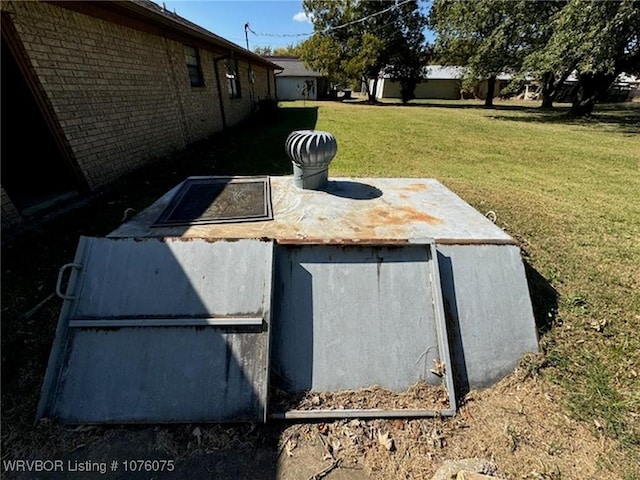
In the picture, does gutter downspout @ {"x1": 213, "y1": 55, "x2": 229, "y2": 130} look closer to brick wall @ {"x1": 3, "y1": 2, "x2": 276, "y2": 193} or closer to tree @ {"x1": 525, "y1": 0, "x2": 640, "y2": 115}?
brick wall @ {"x1": 3, "y1": 2, "x2": 276, "y2": 193}

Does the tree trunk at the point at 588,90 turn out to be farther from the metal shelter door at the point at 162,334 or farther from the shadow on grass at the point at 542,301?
the metal shelter door at the point at 162,334

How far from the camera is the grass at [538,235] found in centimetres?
213

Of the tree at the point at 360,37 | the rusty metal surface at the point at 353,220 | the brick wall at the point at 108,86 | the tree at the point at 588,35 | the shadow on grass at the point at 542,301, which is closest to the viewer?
the rusty metal surface at the point at 353,220

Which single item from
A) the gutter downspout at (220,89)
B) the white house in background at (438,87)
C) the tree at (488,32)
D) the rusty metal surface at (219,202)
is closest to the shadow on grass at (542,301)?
the rusty metal surface at (219,202)

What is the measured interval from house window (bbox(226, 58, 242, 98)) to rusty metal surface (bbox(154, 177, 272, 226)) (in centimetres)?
957

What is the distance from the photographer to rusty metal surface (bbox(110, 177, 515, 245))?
7.88ft

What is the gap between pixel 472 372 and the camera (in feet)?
6.84

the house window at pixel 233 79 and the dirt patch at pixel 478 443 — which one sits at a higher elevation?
the house window at pixel 233 79

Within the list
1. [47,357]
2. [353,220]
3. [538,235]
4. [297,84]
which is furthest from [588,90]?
[47,357]

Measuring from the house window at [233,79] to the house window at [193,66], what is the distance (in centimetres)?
262

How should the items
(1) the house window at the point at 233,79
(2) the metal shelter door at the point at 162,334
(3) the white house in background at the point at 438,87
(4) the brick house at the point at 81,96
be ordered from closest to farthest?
(2) the metal shelter door at the point at 162,334, (4) the brick house at the point at 81,96, (1) the house window at the point at 233,79, (3) the white house in background at the point at 438,87

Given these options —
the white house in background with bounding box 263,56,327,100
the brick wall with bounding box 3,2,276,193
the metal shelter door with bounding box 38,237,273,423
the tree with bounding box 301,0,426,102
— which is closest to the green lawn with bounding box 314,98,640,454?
the metal shelter door with bounding box 38,237,273,423

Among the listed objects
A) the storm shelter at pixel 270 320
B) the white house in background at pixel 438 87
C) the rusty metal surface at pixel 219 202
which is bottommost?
the white house in background at pixel 438 87

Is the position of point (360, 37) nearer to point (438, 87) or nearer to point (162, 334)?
point (438, 87)
